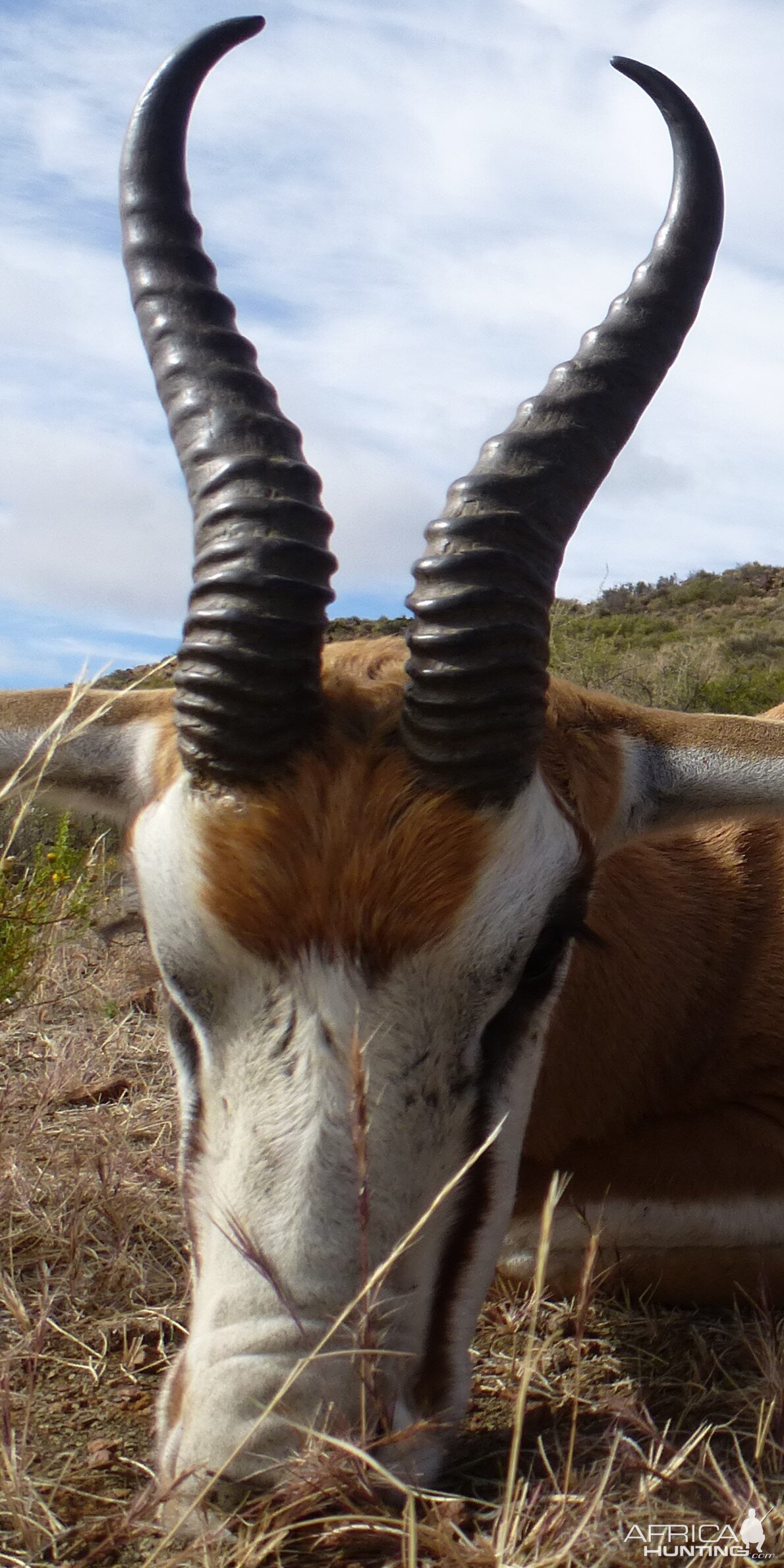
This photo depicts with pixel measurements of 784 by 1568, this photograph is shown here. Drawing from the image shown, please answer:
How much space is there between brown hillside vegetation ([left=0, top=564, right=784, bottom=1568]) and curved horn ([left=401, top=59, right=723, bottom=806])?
1.28 m

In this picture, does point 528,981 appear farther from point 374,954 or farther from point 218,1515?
point 218,1515

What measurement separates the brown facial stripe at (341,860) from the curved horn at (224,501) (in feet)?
0.42

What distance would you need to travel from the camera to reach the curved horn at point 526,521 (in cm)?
279

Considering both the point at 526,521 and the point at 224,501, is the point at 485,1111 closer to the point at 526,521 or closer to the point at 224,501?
Result: the point at 526,521

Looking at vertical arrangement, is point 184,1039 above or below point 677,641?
below

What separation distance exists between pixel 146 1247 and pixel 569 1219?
1.40 meters

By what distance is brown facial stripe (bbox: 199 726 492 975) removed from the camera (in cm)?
254

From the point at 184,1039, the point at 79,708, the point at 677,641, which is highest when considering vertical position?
the point at 677,641

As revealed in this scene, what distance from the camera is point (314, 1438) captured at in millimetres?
2240

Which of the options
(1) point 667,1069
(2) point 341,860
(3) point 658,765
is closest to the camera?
(2) point 341,860

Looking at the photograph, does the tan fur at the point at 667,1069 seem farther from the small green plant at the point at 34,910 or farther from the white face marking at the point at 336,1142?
the small green plant at the point at 34,910

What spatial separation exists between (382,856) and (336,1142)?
23.2 inches

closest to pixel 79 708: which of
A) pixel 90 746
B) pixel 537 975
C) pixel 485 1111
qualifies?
pixel 90 746

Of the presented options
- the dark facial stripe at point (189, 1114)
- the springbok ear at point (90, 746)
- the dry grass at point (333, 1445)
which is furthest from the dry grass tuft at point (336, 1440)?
the springbok ear at point (90, 746)
